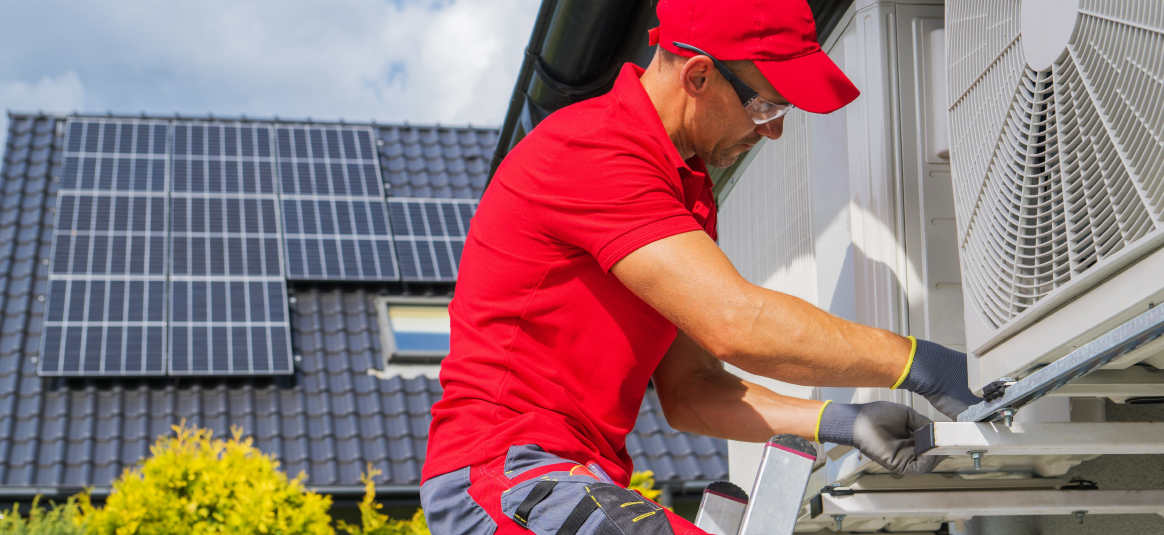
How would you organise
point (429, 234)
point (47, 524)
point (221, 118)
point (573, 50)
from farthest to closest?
1. point (221, 118)
2. point (429, 234)
3. point (47, 524)
4. point (573, 50)

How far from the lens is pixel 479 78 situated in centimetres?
5412

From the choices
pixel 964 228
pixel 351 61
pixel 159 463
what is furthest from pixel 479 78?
pixel 964 228

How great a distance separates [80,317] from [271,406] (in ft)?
5.24

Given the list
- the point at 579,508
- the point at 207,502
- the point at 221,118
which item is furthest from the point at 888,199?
the point at 221,118

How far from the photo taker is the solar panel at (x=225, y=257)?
694cm

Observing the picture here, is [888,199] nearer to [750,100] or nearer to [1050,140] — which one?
[750,100]

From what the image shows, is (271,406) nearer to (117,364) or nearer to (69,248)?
(117,364)

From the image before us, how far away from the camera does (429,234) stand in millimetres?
8328

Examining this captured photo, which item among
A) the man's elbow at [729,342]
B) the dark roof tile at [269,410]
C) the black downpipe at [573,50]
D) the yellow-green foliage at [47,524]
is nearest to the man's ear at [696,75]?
the man's elbow at [729,342]

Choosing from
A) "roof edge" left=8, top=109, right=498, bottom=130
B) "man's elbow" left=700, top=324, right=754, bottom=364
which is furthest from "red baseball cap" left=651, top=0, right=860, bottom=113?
"roof edge" left=8, top=109, right=498, bottom=130

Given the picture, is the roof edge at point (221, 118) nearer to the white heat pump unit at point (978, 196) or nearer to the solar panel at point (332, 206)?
the solar panel at point (332, 206)

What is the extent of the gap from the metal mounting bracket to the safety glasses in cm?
56

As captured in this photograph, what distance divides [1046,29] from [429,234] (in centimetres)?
740

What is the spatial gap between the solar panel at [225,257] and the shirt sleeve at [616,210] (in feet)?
19.6
